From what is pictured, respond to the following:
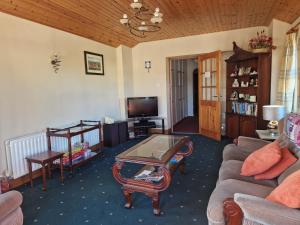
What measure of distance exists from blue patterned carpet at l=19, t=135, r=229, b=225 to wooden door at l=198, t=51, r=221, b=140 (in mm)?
1701

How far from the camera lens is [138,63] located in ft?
20.8

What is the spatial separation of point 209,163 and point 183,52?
10.3ft

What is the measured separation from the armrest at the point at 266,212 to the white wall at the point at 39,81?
3131 millimetres

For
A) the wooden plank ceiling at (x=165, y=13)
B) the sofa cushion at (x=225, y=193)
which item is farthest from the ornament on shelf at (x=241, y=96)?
the sofa cushion at (x=225, y=193)

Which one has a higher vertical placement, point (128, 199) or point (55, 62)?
point (55, 62)

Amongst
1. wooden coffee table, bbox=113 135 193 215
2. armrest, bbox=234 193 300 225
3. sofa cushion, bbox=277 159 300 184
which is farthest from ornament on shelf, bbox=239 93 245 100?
armrest, bbox=234 193 300 225

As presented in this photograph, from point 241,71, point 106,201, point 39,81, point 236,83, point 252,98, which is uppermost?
point 241,71

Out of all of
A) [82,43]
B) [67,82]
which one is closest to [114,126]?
[67,82]

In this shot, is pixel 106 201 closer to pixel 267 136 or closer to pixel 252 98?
pixel 267 136

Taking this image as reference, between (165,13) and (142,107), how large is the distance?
2590 mm

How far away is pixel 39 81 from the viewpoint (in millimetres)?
3666

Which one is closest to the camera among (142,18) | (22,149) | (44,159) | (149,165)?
(149,165)

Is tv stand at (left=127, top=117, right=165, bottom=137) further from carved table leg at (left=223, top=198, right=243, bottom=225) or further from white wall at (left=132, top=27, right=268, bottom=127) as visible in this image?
carved table leg at (left=223, top=198, right=243, bottom=225)

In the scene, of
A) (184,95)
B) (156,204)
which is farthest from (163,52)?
(156,204)
